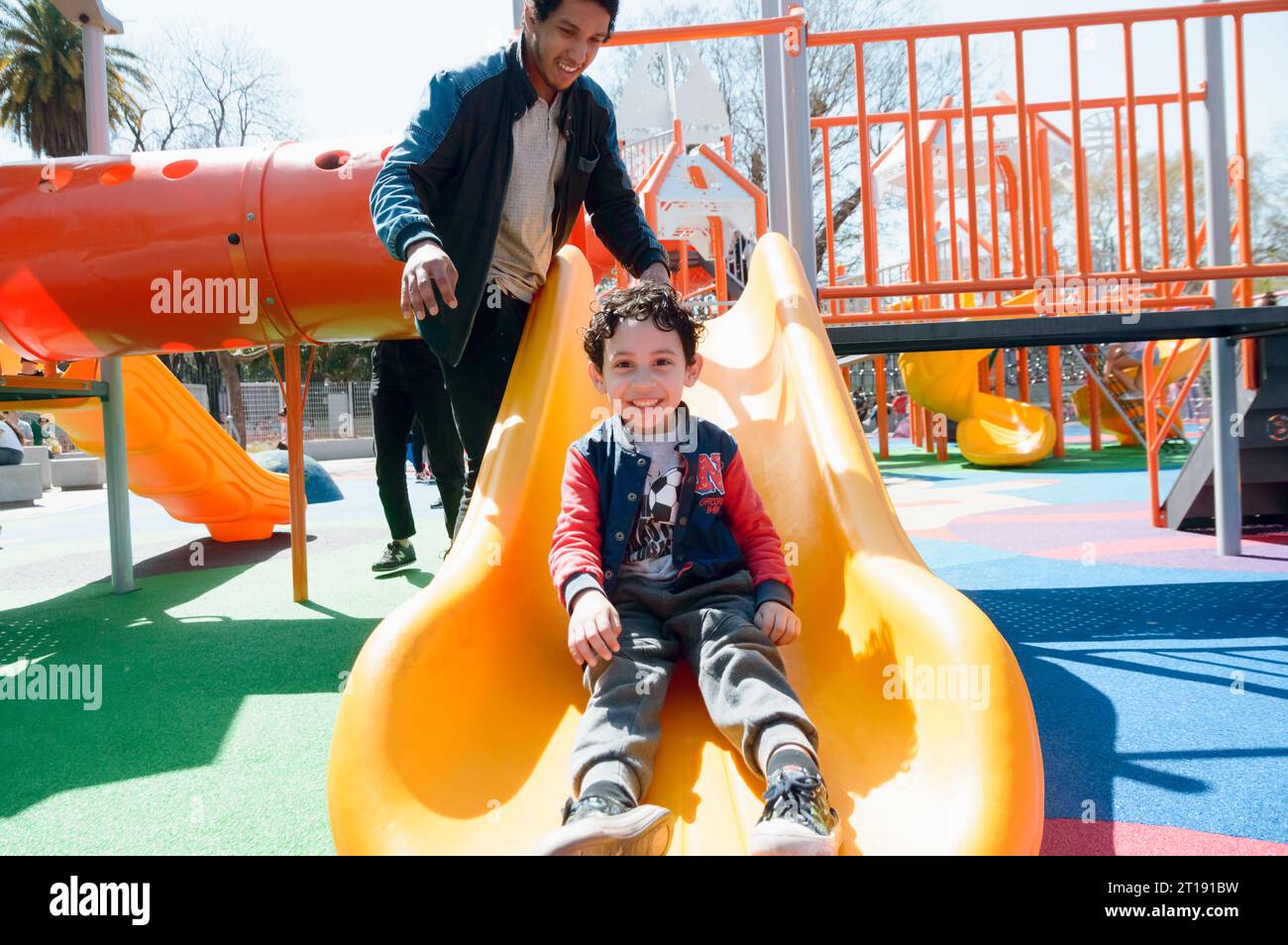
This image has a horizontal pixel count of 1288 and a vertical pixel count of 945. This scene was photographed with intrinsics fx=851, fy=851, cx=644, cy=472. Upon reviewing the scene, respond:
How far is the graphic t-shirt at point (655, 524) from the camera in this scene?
1795 millimetres

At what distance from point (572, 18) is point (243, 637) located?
8.73 ft

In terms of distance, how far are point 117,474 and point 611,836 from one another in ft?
14.2

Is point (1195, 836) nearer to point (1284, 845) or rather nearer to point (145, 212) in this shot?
point (1284, 845)

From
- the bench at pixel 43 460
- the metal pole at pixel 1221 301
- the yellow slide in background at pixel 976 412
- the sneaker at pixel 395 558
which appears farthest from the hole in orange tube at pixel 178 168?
the bench at pixel 43 460

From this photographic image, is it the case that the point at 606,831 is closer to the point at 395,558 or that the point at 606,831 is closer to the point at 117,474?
the point at 395,558

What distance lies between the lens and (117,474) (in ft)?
14.7

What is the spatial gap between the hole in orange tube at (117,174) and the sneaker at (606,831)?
3.62 metres

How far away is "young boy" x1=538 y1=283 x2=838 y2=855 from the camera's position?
4.14 ft

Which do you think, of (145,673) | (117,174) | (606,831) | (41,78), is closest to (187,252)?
(117,174)

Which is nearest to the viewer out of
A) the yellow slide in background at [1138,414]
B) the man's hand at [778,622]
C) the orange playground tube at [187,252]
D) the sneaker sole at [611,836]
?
the sneaker sole at [611,836]

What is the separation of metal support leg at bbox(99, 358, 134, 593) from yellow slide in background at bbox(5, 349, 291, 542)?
42 centimetres

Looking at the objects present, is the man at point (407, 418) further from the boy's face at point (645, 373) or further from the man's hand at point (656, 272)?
the boy's face at point (645, 373)

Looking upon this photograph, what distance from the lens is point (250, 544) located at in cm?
620
